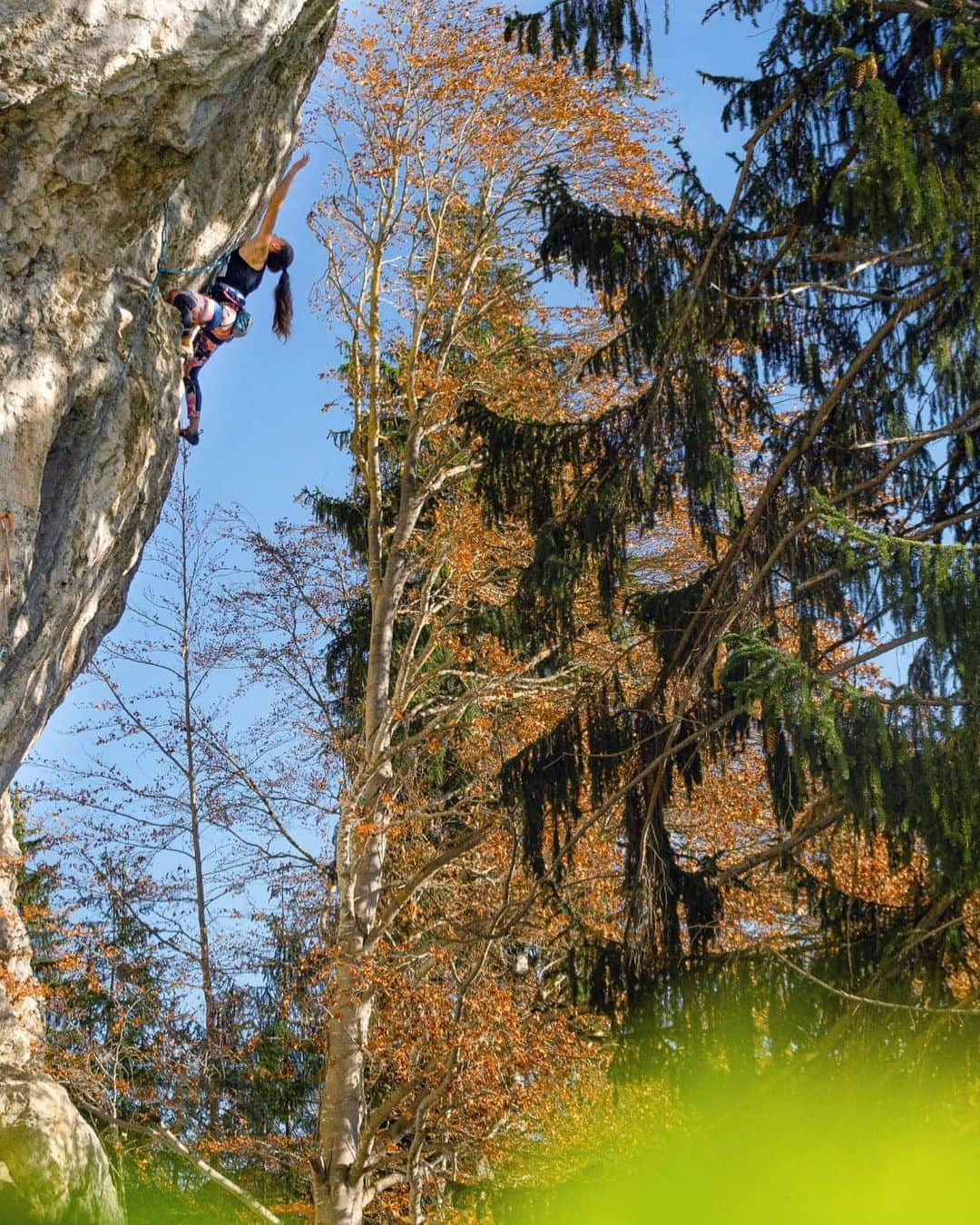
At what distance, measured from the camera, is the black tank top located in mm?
8195

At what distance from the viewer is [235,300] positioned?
26.7ft

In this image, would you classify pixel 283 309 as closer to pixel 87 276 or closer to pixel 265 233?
pixel 265 233

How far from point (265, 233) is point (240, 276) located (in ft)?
1.03

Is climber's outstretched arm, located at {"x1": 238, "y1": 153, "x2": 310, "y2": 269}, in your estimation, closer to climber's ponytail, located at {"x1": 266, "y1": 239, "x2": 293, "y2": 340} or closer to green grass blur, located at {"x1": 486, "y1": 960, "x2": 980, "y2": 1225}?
climber's ponytail, located at {"x1": 266, "y1": 239, "x2": 293, "y2": 340}

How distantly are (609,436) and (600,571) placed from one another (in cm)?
99

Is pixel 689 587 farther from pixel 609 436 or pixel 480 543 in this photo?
pixel 480 543

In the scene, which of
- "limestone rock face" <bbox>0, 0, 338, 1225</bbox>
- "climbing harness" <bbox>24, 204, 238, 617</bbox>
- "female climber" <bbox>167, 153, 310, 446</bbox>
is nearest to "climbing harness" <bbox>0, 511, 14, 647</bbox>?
"limestone rock face" <bbox>0, 0, 338, 1225</bbox>

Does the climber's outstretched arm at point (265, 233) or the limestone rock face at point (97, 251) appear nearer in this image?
the limestone rock face at point (97, 251)

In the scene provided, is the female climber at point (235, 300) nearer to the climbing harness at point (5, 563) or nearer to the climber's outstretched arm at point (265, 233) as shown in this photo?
the climber's outstretched arm at point (265, 233)

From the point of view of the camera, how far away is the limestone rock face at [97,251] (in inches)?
238

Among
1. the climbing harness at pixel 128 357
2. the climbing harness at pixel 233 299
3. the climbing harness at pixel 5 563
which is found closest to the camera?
the climbing harness at pixel 5 563

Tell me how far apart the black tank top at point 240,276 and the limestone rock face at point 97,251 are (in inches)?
11.3

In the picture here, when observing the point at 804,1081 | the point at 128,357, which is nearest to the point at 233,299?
the point at 128,357

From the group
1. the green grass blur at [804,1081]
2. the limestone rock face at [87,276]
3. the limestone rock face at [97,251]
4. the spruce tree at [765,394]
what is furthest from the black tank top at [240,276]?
the green grass blur at [804,1081]
